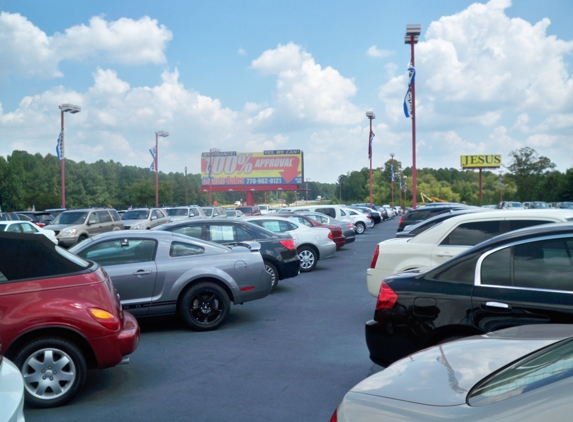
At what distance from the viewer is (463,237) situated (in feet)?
29.5

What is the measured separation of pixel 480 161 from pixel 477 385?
332 ft

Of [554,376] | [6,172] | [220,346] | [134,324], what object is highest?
[6,172]

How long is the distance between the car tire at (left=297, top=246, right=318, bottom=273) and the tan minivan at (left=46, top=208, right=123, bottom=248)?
39.2 ft

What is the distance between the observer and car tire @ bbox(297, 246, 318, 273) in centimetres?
1609

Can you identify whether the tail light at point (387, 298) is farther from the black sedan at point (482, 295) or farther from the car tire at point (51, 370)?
the car tire at point (51, 370)

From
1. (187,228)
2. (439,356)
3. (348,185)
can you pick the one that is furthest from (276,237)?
(348,185)

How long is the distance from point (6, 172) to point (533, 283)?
80950 mm

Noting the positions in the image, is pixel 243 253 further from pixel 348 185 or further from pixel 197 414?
pixel 348 185

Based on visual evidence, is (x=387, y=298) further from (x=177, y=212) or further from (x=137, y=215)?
(x=177, y=212)

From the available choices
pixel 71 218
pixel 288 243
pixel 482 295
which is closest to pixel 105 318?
pixel 482 295

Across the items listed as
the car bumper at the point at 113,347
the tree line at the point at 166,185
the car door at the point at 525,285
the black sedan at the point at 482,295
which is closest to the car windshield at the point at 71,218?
the car bumper at the point at 113,347

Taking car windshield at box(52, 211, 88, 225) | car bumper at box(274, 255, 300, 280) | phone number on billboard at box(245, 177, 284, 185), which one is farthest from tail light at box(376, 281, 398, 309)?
phone number on billboard at box(245, 177, 284, 185)

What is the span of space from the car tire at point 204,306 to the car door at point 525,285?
173 inches

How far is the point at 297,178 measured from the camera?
8200 cm
